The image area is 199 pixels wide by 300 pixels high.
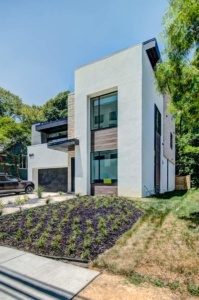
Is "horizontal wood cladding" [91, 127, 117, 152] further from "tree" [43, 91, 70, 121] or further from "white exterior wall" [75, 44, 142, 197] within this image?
"tree" [43, 91, 70, 121]

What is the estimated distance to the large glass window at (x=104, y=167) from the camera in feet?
38.5

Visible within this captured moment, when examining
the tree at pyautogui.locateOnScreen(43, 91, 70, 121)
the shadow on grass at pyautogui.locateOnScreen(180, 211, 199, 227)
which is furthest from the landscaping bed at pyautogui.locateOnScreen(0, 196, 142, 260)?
the tree at pyautogui.locateOnScreen(43, 91, 70, 121)

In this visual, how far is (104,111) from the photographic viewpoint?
12.5 meters

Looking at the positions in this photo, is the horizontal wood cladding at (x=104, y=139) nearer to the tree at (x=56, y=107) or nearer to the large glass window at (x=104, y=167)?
the large glass window at (x=104, y=167)

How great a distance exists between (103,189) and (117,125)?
386 centimetres

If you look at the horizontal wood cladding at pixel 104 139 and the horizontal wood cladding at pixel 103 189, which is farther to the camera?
the horizontal wood cladding at pixel 104 139

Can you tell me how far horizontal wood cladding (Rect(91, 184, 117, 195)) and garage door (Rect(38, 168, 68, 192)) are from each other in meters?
5.23

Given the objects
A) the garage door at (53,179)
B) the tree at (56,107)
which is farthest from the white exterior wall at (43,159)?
the tree at (56,107)

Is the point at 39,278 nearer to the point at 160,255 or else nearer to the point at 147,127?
the point at 160,255

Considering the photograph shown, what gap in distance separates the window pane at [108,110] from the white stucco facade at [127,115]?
1.35 feet

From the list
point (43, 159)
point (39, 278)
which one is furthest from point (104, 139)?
point (39, 278)

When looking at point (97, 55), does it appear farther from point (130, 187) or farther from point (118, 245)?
point (118, 245)

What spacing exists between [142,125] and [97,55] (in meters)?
5.97

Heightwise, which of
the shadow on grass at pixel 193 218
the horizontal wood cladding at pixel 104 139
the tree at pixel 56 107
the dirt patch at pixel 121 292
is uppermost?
the tree at pixel 56 107
